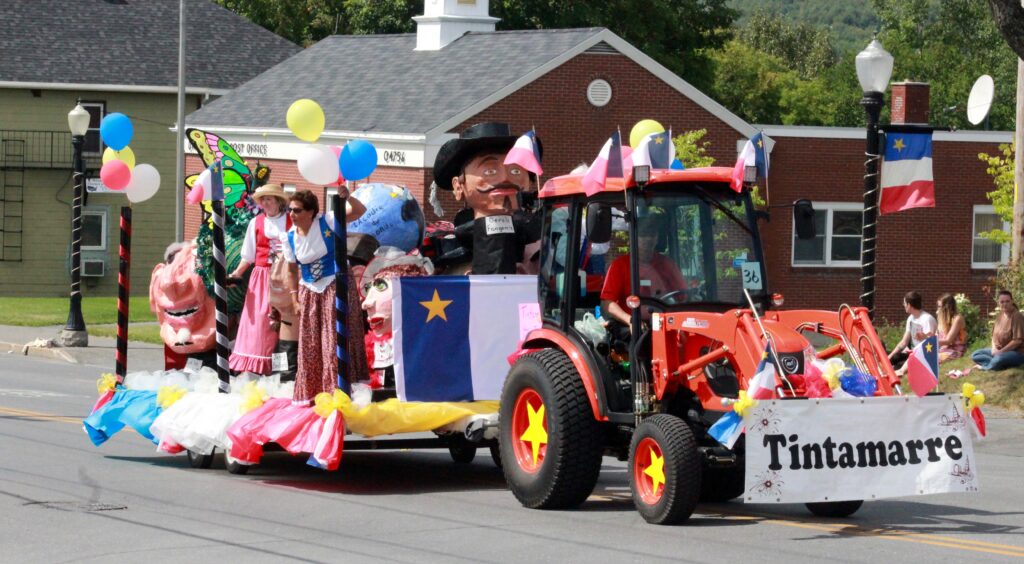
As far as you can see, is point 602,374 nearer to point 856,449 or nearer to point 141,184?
point 856,449

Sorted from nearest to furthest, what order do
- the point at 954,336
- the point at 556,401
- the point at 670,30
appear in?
the point at 556,401 < the point at 954,336 < the point at 670,30

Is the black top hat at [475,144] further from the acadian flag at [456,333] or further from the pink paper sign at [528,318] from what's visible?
the pink paper sign at [528,318]

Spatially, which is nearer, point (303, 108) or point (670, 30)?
point (303, 108)

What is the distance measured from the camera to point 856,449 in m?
9.93

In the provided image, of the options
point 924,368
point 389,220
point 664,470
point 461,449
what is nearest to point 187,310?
point 389,220

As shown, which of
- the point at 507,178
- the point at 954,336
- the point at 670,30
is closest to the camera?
the point at 507,178

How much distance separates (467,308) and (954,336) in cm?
1129

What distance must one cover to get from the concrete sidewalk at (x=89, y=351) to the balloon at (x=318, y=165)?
1290 centimetres

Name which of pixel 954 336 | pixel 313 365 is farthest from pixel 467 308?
pixel 954 336

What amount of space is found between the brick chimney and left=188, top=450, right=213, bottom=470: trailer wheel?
25.2 m

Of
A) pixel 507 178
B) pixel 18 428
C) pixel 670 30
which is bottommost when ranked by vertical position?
pixel 18 428

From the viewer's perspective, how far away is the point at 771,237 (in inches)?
1417

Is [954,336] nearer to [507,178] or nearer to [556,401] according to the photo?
[507,178]

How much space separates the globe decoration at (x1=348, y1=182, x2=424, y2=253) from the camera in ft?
43.0
